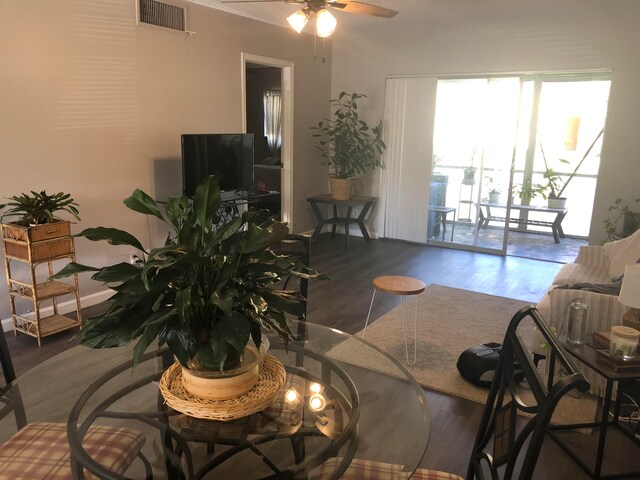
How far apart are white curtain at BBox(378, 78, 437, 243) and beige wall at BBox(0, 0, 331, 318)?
2031 millimetres

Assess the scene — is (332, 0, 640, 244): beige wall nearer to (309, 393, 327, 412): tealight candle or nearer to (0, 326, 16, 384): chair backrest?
(309, 393, 327, 412): tealight candle

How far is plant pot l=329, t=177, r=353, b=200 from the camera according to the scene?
6555 mm

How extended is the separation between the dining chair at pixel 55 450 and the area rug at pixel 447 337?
0.81 metres

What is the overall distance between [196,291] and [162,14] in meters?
A: 3.78

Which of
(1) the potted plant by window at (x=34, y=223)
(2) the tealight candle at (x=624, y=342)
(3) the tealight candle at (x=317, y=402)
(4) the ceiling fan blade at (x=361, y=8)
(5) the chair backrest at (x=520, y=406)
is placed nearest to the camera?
(5) the chair backrest at (x=520, y=406)

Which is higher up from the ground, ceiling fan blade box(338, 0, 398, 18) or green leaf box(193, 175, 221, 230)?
ceiling fan blade box(338, 0, 398, 18)

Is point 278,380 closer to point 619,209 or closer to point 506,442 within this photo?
point 506,442

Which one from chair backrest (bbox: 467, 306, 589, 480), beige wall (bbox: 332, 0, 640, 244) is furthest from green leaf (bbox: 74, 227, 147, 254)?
beige wall (bbox: 332, 0, 640, 244)

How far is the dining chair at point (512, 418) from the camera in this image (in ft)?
3.69

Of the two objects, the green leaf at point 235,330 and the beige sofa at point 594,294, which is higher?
the green leaf at point 235,330

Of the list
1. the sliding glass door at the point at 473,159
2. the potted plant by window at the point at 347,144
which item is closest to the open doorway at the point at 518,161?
the sliding glass door at the point at 473,159

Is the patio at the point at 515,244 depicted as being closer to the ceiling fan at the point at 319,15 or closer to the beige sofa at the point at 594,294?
the beige sofa at the point at 594,294

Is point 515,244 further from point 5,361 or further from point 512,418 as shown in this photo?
point 5,361

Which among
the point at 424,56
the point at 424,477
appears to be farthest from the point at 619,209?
the point at 424,477
